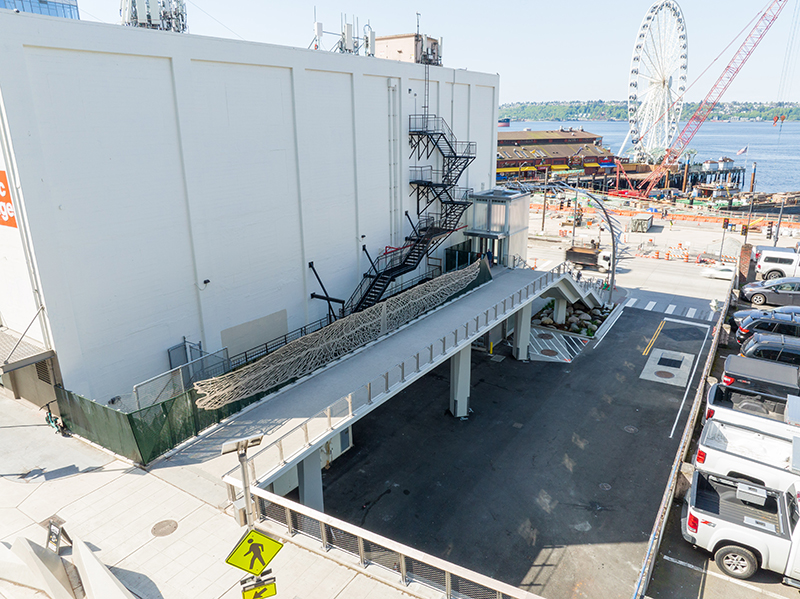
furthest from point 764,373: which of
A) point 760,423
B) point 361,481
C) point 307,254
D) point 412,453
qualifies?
point 307,254

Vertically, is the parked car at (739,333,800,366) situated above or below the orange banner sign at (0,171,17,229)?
below

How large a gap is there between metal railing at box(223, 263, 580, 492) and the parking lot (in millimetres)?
3709

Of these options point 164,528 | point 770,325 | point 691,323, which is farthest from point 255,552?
point 691,323

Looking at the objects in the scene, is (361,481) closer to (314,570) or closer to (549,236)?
(314,570)

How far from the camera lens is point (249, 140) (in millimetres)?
17344

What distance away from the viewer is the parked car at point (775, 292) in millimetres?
31203

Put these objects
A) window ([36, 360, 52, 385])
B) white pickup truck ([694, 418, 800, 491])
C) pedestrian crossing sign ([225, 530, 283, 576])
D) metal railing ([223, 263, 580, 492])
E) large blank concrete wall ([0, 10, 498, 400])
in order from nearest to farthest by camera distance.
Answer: pedestrian crossing sign ([225, 530, 283, 576]) < metal railing ([223, 263, 580, 492]) < large blank concrete wall ([0, 10, 498, 400]) < white pickup truck ([694, 418, 800, 491]) < window ([36, 360, 52, 385])

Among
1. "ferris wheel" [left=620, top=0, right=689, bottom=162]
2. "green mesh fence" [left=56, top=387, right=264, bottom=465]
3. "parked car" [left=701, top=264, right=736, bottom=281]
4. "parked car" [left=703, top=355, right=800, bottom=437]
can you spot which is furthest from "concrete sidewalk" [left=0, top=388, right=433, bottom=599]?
"ferris wheel" [left=620, top=0, right=689, bottom=162]

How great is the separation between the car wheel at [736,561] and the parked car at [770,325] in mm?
14912

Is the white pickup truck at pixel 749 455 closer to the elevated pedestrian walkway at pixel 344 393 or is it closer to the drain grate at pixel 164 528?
the elevated pedestrian walkway at pixel 344 393

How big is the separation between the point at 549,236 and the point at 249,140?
44066 mm

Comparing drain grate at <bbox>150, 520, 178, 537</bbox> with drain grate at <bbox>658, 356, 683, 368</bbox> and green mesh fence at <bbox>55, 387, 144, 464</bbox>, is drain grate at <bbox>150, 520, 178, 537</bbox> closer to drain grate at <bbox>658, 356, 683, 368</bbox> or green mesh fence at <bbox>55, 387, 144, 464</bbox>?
green mesh fence at <bbox>55, 387, 144, 464</bbox>

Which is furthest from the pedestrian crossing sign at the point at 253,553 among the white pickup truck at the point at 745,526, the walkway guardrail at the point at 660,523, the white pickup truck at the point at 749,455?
the white pickup truck at the point at 749,455

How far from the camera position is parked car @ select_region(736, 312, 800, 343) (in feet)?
79.9
